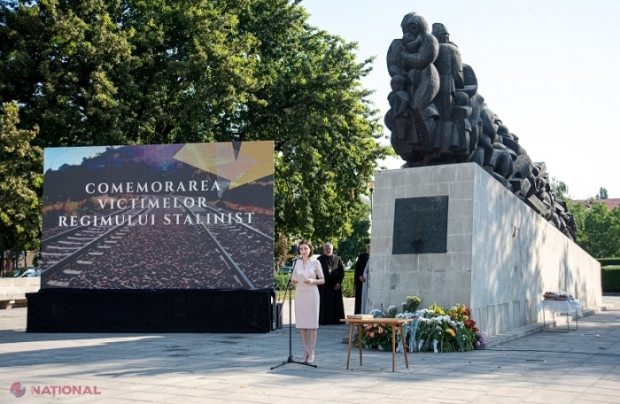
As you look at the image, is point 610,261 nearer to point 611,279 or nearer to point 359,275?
point 611,279

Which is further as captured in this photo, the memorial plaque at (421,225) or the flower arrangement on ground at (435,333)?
the memorial plaque at (421,225)

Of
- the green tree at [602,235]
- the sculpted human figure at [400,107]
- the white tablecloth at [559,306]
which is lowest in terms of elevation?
the white tablecloth at [559,306]

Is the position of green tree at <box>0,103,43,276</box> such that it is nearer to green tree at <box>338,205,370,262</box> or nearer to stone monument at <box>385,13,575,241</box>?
stone monument at <box>385,13,575,241</box>

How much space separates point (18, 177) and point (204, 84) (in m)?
5.87

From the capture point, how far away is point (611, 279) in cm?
4634

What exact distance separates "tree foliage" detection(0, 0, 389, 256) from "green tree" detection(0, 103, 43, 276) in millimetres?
967

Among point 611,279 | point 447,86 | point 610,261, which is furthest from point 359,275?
point 610,261

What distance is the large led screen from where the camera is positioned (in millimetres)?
14281

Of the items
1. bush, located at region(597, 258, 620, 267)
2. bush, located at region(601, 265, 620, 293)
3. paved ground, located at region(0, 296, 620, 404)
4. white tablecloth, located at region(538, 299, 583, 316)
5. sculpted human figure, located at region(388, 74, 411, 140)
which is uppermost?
sculpted human figure, located at region(388, 74, 411, 140)

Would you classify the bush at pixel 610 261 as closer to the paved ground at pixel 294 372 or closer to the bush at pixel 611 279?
the bush at pixel 611 279

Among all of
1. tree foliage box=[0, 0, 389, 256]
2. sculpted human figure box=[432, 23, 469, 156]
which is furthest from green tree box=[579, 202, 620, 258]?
sculpted human figure box=[432, 23, 469, 156]

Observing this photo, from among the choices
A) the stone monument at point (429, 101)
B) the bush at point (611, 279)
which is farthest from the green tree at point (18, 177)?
the bush at point (611, 279)

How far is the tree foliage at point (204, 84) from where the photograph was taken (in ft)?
67.2

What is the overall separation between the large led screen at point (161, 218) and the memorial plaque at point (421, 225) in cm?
301
